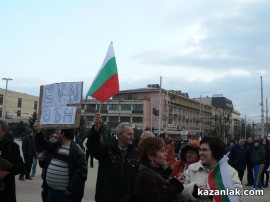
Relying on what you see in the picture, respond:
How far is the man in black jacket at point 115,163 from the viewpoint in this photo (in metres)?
4.83

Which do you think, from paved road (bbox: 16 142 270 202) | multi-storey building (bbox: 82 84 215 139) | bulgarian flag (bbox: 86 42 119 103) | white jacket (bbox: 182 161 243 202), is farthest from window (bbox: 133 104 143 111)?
white jacket (bbox: 182 161 243 202)

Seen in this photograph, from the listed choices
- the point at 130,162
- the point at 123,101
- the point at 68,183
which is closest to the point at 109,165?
the point at 130,162

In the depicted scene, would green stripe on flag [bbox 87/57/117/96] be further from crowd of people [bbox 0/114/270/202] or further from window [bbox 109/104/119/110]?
window [bbox 109/104/119/110]

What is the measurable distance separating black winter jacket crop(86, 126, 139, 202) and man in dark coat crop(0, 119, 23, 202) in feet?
3.09

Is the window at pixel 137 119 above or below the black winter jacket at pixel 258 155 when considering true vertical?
above

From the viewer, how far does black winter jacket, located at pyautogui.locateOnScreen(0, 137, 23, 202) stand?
4.48 metres

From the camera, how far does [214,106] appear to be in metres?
131

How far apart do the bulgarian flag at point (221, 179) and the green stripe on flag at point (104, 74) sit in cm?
→ 268

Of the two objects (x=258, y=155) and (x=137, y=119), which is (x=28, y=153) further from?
(x=137, y=119)

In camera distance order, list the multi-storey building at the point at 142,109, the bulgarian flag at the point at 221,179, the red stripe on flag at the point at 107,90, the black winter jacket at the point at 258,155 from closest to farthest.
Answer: the bulgarian flag at the point at 221,179, the red stripe on flag at the point at 107,90, the black winter jacket at the point at 258,155, the multi-storey building at the point at 142,109

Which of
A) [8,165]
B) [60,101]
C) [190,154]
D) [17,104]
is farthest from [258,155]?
[17,104]

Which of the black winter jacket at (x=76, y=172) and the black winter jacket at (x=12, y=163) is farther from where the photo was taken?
the black winter jacket at (x=76, y=172)

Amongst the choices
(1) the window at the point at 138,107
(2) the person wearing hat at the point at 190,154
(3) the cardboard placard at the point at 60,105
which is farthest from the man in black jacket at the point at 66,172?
(1) the window at the point at 138,107

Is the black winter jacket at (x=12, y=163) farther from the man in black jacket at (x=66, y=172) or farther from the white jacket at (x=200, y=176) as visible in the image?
the white jacket at (x=200, y=176)
